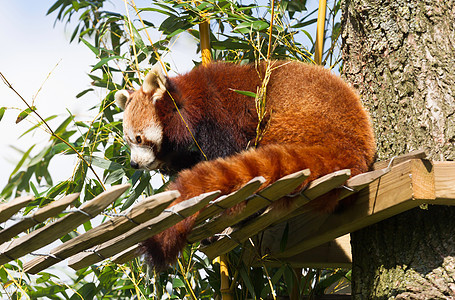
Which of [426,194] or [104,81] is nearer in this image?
[426,194]

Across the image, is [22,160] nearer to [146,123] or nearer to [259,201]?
[146,123]

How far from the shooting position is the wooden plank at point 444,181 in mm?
1785

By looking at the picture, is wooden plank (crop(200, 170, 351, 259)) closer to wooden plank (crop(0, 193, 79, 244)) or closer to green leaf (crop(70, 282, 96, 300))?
wooden plank (crop(0, 193, 79, 244))

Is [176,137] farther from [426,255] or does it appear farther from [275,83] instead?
[426,255]

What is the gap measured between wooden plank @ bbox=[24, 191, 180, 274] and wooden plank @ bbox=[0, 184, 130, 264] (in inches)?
2.6

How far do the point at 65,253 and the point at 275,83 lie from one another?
104cm

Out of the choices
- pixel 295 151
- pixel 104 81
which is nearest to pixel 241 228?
pixel 295 151

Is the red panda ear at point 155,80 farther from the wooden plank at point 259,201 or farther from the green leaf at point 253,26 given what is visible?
the wooden plank at point 259,201

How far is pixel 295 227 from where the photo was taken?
2.31 meters

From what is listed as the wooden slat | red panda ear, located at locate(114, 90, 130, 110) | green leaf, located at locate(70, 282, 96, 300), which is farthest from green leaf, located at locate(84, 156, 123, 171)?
the wooden slat

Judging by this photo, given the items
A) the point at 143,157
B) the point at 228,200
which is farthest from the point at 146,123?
the point at 228,200

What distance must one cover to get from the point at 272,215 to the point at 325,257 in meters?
0.86

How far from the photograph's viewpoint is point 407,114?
2.17 m

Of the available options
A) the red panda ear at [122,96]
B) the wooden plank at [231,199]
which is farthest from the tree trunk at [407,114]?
the red panda ear at [122,96]
